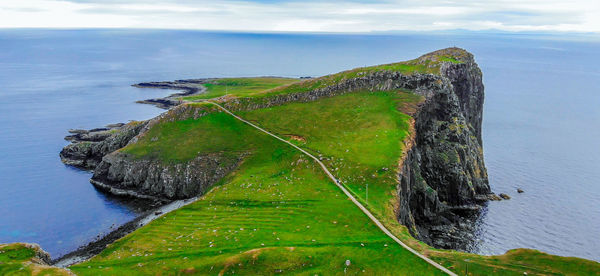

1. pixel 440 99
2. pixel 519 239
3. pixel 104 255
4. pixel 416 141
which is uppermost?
pixel 440 99

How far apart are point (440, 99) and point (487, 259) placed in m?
58.0

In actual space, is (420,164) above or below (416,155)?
below

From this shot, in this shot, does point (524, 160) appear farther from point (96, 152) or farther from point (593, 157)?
point (96, 152)

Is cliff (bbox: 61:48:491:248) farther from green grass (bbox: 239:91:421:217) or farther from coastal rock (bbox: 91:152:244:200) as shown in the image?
green grass (bbox: 239:91:421:217)

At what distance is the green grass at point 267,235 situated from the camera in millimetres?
42938

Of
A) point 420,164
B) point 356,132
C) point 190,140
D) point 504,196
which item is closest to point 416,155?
point 420,164

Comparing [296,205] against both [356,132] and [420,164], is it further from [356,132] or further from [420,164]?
[420,164]

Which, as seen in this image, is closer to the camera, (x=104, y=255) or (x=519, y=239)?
(x=104, y=255)

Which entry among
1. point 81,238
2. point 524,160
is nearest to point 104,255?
point 81,238

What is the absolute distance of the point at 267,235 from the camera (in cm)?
5166

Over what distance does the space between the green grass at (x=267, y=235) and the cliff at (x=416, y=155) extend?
12165mm

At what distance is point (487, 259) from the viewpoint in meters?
43.4

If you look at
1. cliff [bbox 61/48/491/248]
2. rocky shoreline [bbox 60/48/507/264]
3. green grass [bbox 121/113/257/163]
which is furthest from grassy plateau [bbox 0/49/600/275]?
rocky shoreline [bbox 60/48/507/264]

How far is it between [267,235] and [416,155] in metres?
41.4
